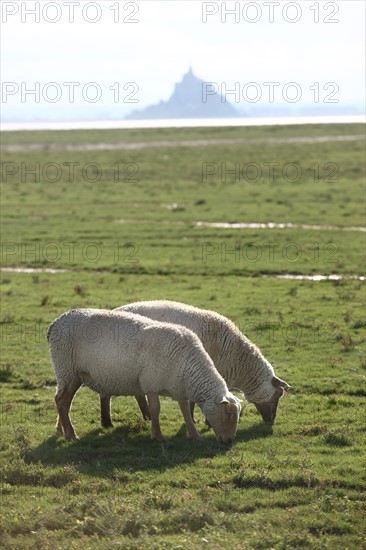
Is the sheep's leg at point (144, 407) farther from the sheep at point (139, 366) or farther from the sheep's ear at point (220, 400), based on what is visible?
the sheep's ear at point (220, 400)

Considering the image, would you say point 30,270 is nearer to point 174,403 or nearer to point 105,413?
point 174,403

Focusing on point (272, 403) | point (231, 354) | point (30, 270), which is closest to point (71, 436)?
point (231, 354)

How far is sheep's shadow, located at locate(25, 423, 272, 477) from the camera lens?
37.8 ft

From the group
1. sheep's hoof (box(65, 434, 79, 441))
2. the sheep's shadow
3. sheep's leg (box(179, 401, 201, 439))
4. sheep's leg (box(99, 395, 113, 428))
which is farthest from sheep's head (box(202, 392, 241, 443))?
sheep's hoof (box(65, 434, 79, 441))

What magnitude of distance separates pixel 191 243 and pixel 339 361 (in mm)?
15929

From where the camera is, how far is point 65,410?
42.4 feet

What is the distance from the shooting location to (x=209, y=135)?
126 meters

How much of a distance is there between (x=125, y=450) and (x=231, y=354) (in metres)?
2.55

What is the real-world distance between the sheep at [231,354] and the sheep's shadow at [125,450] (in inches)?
→ 25.9

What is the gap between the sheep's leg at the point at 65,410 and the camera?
12742mm

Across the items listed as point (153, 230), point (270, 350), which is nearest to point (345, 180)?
point (153, 230)

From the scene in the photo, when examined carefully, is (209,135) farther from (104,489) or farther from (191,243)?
(104,489)

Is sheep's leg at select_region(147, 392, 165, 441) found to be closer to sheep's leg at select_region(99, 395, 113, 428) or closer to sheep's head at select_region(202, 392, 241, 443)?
sheep's head at select_region(202, 392, 241, 443)

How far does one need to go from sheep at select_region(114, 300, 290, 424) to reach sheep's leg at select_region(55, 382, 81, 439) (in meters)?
1.19
